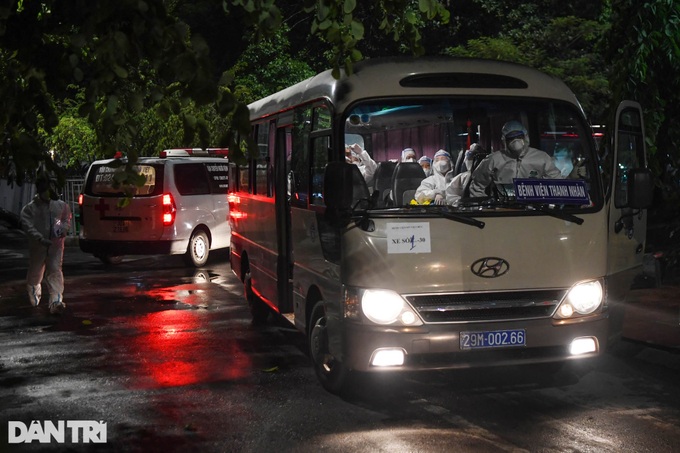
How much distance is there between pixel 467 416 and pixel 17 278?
12.5 meters

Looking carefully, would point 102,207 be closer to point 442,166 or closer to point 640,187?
point 442,166

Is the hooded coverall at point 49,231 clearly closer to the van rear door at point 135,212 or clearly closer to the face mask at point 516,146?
the van rear door at point 135,212

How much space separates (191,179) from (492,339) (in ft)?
41.7

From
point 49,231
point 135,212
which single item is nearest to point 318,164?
point 49,231

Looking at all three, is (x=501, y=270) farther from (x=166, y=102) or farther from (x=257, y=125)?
(x=257, y=125)

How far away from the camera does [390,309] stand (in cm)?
757

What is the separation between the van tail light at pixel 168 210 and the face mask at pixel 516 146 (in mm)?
11559

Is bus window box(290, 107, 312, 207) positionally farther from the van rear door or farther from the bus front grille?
the van rear door

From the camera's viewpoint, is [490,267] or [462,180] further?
[462,180]

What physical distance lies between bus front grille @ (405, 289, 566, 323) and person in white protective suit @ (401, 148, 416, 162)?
3.80 ft

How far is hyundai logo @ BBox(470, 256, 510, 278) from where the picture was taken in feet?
25.0

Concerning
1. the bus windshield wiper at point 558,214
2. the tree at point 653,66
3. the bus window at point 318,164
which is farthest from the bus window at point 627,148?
the tree at point 653,66

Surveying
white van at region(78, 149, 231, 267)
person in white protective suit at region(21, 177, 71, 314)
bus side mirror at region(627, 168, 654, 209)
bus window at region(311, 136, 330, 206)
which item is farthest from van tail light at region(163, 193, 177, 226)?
bus side mirror at region(627, 168, 654, 209)

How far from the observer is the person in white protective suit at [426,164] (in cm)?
813
